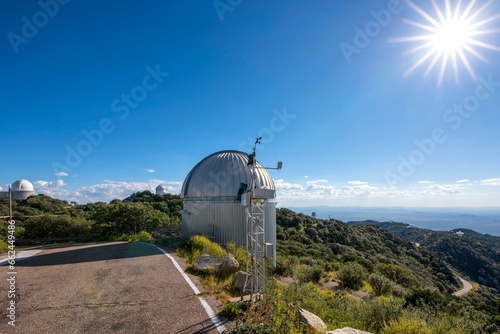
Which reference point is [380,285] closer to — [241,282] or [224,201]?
[224,201]

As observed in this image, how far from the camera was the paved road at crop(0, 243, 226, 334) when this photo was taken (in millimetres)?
4695

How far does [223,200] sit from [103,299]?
8414 mm

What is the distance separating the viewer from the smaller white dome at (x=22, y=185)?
35578 millimetres

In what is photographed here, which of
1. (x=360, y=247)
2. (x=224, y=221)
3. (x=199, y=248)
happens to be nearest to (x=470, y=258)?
(x=360, y=247)

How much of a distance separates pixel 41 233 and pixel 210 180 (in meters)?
11.1

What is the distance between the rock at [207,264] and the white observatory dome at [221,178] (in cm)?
541

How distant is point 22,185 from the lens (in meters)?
36.1

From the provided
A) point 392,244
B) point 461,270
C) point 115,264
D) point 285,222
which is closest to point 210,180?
point 115,264

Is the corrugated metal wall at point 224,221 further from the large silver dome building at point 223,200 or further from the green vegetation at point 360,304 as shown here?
the green vegetation at point 360,304

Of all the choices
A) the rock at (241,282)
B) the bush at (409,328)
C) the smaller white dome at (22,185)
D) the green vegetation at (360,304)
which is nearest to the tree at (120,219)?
the green vegetation at (360,304)

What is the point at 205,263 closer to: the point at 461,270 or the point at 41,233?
the point at 41,233

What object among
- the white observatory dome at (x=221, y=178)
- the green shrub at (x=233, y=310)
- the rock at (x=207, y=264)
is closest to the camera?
the green shrub at (x=233, y=310)

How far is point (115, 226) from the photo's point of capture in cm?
1789

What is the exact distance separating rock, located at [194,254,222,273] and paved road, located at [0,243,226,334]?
610mm
